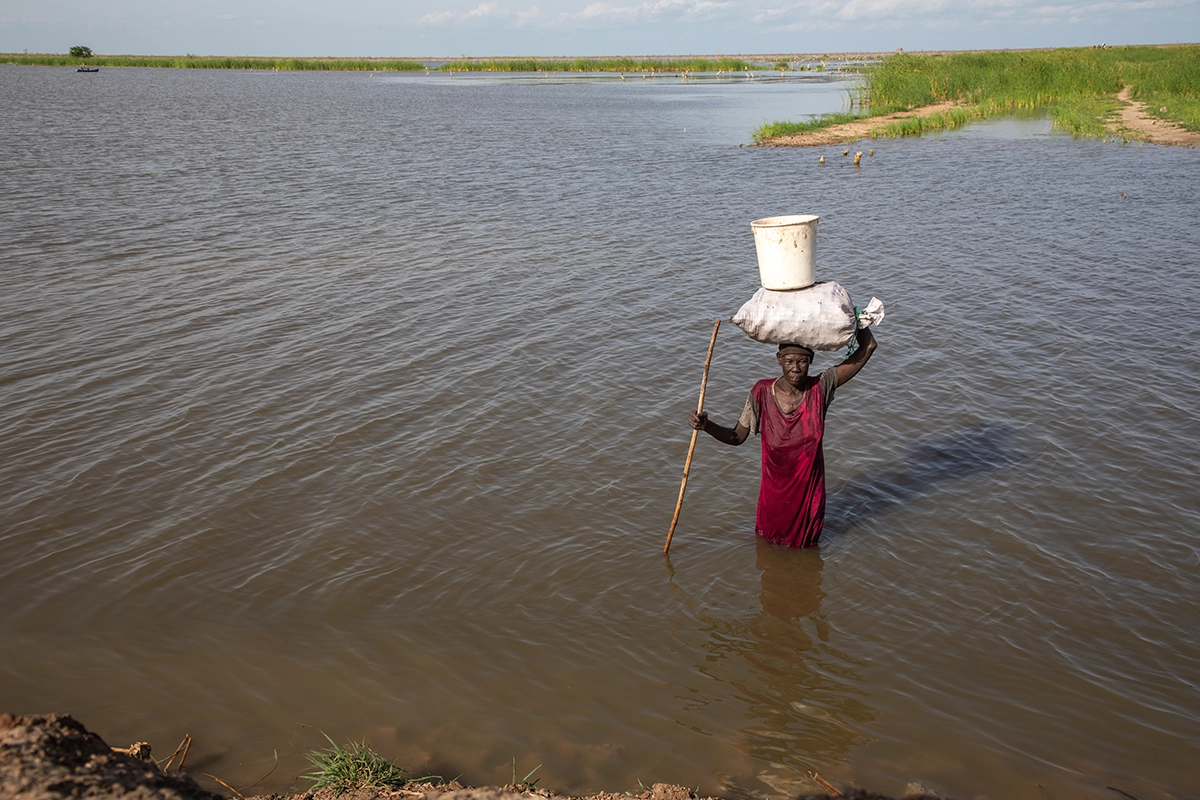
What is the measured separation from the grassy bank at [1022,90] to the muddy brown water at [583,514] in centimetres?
1480

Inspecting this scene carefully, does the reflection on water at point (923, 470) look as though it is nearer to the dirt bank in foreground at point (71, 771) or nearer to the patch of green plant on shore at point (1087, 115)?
the dirt bank in foreground at point (71, 771)

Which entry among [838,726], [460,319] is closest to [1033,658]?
[838,726]

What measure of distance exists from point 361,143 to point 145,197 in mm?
10190

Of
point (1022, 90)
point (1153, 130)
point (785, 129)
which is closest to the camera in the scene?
point (1153, 130)

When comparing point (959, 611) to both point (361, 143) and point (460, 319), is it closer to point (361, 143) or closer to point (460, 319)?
point (460, 319)

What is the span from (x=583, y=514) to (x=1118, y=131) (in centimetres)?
2294

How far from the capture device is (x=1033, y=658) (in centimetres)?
386

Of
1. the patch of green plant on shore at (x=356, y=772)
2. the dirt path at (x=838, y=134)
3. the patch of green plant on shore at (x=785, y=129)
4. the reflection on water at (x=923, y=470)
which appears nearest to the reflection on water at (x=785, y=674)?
the reflection on water at (x=923, y=470)

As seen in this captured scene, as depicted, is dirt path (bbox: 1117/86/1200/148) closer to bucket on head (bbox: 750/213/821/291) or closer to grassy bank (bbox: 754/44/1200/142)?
grassy bank (bbox: 754/44/1200/142)

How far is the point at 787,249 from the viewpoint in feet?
12.5

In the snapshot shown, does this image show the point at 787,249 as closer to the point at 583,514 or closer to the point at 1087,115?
the point at 583,514

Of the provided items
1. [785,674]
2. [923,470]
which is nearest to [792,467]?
[785,674]

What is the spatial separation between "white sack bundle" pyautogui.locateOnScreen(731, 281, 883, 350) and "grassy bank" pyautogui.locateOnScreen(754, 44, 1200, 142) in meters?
22.3

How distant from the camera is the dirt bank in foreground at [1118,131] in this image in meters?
Result: 20.7
